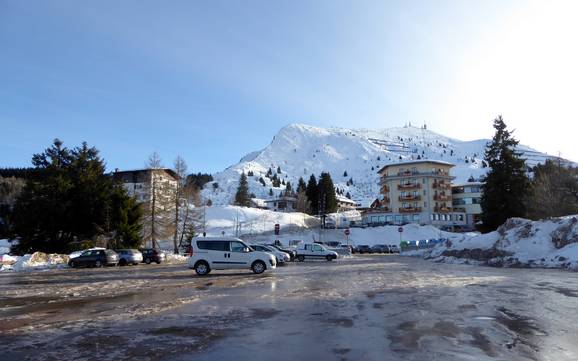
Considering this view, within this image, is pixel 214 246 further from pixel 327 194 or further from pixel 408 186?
pixel 327 194

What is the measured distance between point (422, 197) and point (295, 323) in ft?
325

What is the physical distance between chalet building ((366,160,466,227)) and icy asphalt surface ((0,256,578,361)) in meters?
88.7

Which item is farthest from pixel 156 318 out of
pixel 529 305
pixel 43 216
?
pixel 43 216

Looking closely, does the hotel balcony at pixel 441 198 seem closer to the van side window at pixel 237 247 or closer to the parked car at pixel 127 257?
the parked car at pixel 127 257

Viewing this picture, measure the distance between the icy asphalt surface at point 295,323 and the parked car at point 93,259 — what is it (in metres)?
19.1

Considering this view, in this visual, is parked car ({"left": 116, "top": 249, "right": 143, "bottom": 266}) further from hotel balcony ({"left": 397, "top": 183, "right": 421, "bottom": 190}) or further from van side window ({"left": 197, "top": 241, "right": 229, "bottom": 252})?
hotel balcony ({"left": 397, "top": 183, "right": 421, "bottom": 190})

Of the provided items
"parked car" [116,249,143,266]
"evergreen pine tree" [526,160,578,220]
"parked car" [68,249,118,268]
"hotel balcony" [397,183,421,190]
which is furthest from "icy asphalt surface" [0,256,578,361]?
"hotel balcony" [397,183,421,190]

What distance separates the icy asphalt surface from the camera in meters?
7.64

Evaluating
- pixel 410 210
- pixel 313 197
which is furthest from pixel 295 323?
pixel 313 197

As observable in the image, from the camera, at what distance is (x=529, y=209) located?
5500 centimetres

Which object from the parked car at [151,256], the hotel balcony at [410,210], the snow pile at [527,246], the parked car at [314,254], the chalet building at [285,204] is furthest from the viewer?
the chalet building at [285,204]

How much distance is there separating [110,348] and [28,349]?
138cm

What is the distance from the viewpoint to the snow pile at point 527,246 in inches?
1184

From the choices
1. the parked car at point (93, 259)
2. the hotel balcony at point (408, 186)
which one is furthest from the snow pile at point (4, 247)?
the hotel balcony at point (408, 186)
